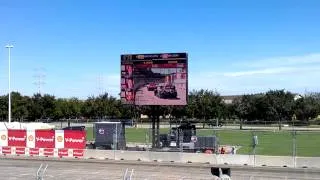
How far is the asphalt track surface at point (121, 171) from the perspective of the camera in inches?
987

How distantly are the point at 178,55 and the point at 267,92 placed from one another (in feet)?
279

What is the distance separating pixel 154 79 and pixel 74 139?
6620mm

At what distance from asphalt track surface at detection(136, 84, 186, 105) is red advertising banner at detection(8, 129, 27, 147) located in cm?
813

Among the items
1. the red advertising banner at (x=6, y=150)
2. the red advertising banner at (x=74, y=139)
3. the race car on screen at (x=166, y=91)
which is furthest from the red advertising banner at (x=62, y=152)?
the race car on screen at (x=166, y=91)

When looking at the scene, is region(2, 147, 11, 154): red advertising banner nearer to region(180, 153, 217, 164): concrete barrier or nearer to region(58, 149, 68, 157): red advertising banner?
region(58, 149, 68, 157): red advertising banner

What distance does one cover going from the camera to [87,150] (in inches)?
1501

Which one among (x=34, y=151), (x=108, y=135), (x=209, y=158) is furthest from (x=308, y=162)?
(x=34, y=151)

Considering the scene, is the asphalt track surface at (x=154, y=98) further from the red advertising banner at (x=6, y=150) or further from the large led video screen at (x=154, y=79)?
the red advertising banner at (x=6, y=150)

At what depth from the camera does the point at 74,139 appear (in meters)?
37.9

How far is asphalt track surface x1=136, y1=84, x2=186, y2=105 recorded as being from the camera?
37888mm

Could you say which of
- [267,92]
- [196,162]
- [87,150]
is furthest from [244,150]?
[267,92]

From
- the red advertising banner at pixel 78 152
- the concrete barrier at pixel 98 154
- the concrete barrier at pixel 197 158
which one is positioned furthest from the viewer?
the red advertising banner at pixel 78 152

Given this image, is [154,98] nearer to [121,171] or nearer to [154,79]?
[154,79]

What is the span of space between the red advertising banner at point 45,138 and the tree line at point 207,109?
66085 millimetres
